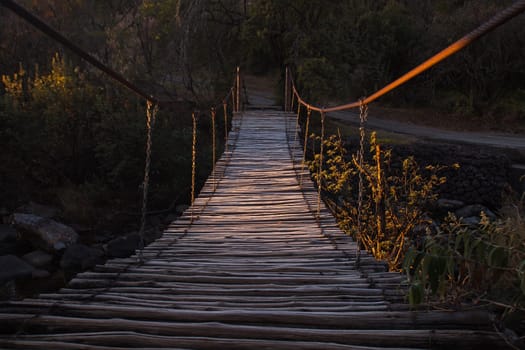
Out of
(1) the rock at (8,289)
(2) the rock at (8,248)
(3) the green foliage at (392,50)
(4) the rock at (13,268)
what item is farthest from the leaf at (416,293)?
(3) the green foliage at (392,50)

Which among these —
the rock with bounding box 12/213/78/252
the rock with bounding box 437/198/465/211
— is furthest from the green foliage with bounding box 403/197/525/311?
→ the rock with bounding box 437/198/465/211

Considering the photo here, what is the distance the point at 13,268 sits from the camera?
6.20 meters

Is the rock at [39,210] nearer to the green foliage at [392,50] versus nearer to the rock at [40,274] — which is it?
the rock at [40,274]

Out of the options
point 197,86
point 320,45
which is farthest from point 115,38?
point 320,45

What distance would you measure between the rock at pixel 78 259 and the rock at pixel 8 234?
0.95 meters

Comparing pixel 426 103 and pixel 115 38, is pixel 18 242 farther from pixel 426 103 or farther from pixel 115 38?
pixel 426 103

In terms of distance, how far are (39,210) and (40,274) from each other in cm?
222

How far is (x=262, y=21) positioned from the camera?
430 inches

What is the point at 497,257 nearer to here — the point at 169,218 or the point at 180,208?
the point at 169,218

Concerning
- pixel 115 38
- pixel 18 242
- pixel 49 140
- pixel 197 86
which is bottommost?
pixel 18 242

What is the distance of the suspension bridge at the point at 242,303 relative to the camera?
1.42 metres

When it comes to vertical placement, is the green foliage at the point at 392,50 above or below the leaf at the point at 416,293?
above

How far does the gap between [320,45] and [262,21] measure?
1302 mm

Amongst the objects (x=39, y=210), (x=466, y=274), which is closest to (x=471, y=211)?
(x=39, y=210)
